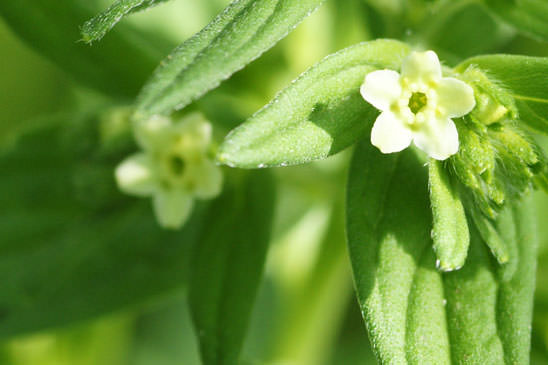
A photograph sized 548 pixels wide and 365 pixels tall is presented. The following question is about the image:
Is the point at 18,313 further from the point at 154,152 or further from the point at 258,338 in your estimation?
the point at 258,338

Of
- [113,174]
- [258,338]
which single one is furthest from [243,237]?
[258,338]

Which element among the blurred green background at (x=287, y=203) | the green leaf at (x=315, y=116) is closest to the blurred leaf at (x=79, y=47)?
the blurred green background at (x=287, y=203)

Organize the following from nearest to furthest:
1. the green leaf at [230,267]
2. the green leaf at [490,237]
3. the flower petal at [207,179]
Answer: the green leaf at [490,237], the green leaf at [230,267], the flower petal at [207,179]

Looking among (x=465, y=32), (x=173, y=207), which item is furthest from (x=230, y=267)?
(x=465, y=32)

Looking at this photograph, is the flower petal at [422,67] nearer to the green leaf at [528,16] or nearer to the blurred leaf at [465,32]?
the green leaf at [528,16]

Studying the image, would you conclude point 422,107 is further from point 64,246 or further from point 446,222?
point 64,246

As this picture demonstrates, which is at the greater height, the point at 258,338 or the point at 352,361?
the point at 258,338

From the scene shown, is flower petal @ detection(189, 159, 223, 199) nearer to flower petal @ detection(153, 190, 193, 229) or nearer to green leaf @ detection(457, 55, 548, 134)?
flower petal @ detection(153, 190, 193, 229)
